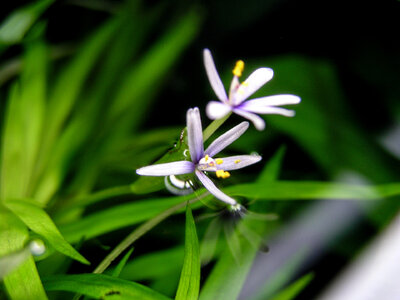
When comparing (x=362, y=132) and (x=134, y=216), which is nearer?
(x=134, y=216)

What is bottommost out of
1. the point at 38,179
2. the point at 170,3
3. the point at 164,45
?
the point at 38,179

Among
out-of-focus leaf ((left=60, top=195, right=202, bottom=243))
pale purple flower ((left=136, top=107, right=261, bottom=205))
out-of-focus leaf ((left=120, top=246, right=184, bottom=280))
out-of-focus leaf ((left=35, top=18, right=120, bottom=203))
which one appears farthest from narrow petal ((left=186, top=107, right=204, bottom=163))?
out-of-focus leaf ((left=35, top=18, right=120, bottom=203))

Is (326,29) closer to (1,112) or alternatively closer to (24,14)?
(24,14)

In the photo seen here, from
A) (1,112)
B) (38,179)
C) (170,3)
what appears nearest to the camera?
(38,179)

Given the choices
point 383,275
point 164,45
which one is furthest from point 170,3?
point 383,275

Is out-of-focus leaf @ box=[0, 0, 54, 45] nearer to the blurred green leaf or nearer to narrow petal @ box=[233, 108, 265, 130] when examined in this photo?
narrow petal @ box=[233, 108, 265, 130]

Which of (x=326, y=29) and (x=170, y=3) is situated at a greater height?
Result: (x=170, y=3)

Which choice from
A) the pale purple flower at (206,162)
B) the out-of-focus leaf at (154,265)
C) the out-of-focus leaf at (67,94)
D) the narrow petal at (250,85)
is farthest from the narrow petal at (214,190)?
the out-of-focus leaf at (67,94)
